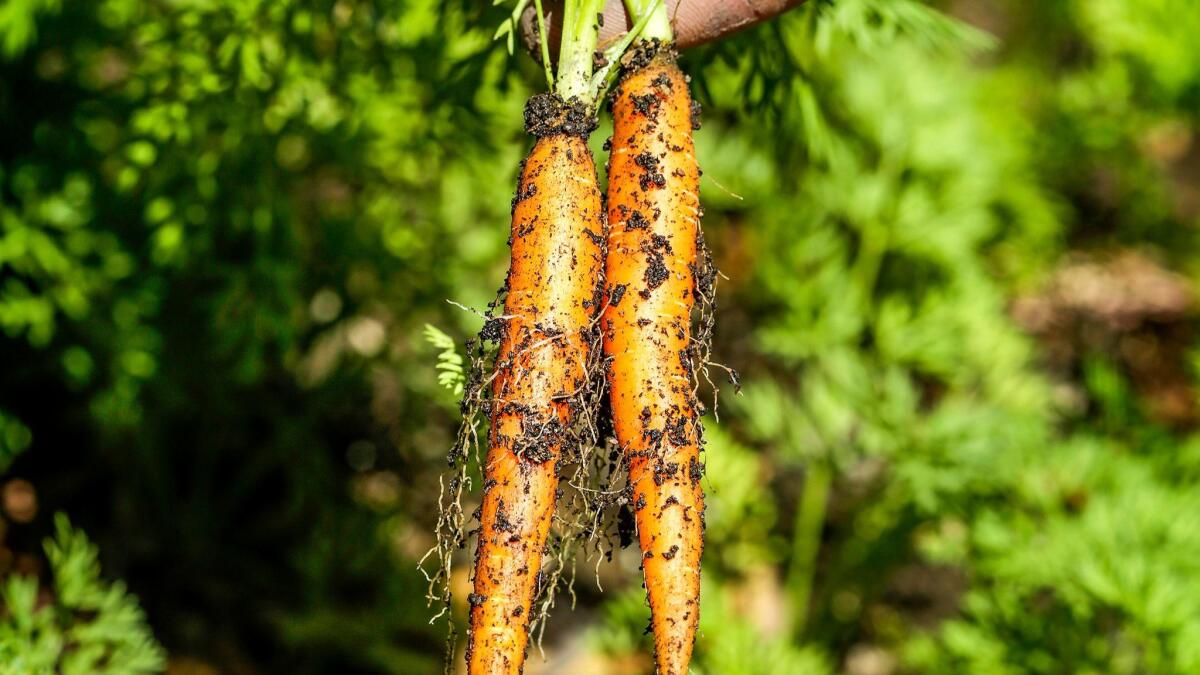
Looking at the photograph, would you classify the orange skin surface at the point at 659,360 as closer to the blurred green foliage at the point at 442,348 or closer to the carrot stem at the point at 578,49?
the carrot stem at the point at 578,49

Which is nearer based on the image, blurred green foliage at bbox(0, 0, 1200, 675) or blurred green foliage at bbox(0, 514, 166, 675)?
blurred green foliage at bbox(0, 514, 166, 675)

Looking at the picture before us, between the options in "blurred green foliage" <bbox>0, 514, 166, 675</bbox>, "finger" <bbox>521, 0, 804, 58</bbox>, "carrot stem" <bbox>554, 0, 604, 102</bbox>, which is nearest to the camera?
"carrot stem" <bbox>554, 0, 604, 102</bbox>

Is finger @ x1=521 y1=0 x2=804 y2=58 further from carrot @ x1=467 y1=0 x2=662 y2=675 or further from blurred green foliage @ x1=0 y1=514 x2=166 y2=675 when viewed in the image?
blurred green foliage @ x1=0 y1=514 x2=166 y2=675

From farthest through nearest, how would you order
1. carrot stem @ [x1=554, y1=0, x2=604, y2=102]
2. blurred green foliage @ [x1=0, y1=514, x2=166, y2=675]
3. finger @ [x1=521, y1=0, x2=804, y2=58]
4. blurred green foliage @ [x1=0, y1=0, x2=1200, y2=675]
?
blurred green foliage @ [x1=0, y1=0, x2=1200, y2=675]
blurred green foliage @ [x1=0, y1=514, x2=166, y2=675]
finger @ [x1=521, y1=0, x2=804, y2=58]
carrot stem @ [x1=554, y1=0, x2=604, y2=102]

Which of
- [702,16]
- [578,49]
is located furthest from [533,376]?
[702,16]

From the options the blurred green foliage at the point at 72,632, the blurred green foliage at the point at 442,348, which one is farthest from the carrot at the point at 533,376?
the blurred green foliage at the point at 72,632

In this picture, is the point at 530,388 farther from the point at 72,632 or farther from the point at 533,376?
the point at 72,632

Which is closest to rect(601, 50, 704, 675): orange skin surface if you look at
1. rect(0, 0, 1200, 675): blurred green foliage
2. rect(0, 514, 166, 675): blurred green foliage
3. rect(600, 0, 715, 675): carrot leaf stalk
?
rect(600, 0, 715, 675): carrot leaf stalk
